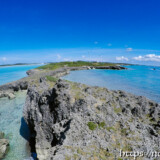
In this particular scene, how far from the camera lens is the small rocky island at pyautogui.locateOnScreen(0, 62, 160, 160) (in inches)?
305

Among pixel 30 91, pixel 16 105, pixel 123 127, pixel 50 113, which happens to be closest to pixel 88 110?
pixel 123 127

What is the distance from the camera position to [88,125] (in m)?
9.60

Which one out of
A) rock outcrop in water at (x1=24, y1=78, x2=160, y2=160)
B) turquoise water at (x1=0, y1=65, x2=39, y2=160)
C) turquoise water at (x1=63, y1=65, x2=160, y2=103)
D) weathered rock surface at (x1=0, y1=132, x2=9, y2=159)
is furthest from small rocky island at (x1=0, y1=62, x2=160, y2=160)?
turquoise water at (x1=63, y1=65, x2=160, y2=103)

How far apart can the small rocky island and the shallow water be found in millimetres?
1412

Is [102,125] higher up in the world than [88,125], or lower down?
lower down

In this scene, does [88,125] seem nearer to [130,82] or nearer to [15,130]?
[15,130]

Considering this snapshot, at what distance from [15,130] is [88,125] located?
16.8 metres

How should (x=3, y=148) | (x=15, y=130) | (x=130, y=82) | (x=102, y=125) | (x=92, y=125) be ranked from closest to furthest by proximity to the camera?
1. (x=92, y=125)
2. (x=102, y=125)
3. (x=3, y=148)
4. (x=15, y=130)
5. (x=130, y=82)

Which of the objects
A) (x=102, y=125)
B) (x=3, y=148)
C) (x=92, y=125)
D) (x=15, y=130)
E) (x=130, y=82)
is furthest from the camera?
(x=130, y=82)

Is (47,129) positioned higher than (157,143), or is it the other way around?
(157,143)

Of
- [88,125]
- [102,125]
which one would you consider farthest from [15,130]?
[102,125]

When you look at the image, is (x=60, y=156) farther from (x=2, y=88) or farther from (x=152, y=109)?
(x=2, y=88)

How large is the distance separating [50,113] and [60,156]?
28.2 ft

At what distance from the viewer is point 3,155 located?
14.6m
